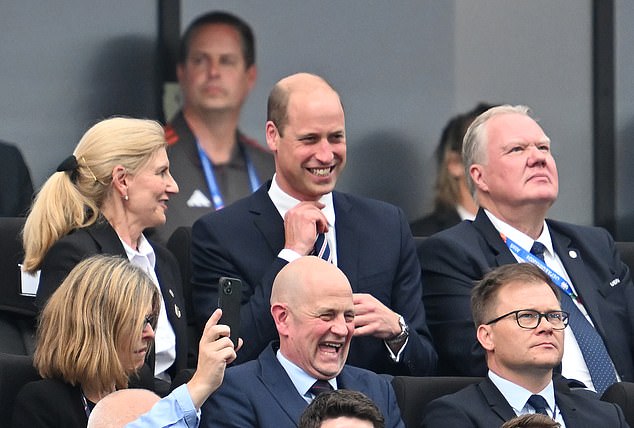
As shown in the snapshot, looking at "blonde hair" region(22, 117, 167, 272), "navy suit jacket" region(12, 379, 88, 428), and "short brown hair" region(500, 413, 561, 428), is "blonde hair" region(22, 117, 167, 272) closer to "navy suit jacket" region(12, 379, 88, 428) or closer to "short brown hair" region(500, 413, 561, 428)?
"navy suit jacket" region(12, 379, 88, 428)

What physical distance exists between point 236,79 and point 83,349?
2.85 meters

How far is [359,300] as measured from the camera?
207 inches

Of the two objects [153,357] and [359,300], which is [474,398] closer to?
[359,300]

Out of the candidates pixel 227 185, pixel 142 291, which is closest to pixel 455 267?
pixel 142 291

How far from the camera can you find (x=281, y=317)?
4883 mm

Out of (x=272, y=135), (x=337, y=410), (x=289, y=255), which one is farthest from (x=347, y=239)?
(x=337, y=410)

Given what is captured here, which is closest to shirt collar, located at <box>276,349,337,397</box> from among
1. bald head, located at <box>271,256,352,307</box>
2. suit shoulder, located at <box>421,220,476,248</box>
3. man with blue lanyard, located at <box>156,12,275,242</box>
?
bald head, located at <box>271,256,352,307</box>

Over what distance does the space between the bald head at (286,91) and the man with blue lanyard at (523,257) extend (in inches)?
26.6

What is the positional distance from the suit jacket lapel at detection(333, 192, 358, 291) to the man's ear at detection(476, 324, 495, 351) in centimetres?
55

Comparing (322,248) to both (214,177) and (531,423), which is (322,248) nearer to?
(531,423)

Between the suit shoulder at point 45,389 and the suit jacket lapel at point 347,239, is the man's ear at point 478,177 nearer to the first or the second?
Answer: the suit jacket lapel at point 347,239

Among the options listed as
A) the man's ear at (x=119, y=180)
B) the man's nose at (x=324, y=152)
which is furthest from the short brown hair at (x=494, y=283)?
the man's ear at (x=119, y=180)

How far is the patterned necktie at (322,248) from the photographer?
5.45m

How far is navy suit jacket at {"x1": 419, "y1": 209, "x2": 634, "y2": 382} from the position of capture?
5574 millimetres
